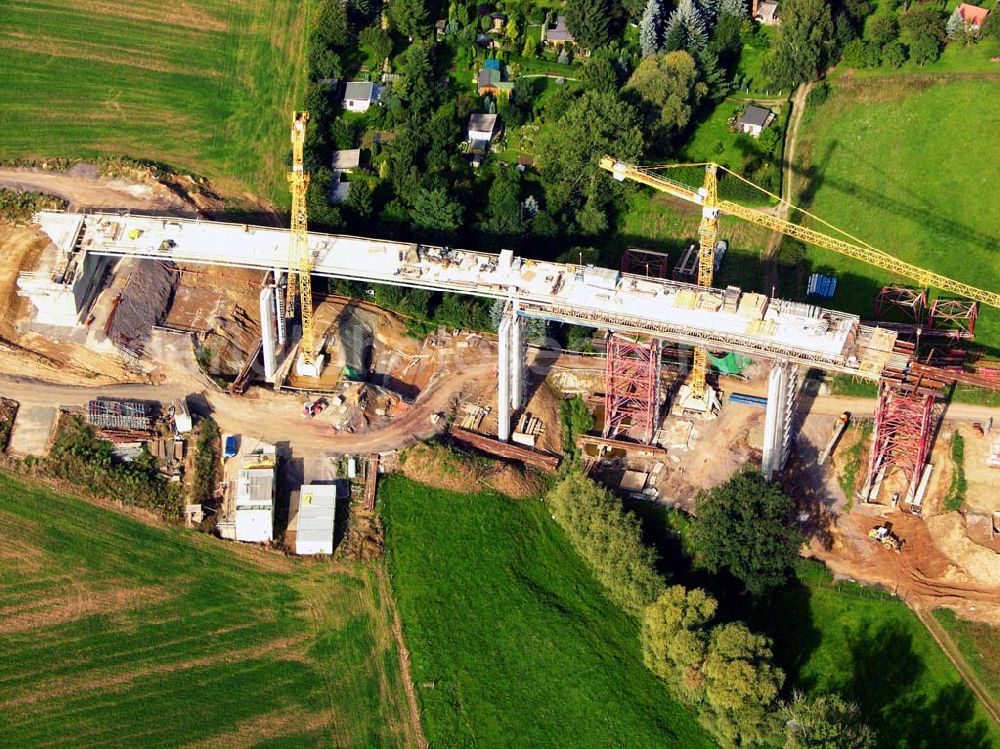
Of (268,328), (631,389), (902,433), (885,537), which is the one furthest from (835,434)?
(268,328)

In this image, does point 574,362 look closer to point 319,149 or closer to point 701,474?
point 701,474

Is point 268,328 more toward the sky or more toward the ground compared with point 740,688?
more toward the sky

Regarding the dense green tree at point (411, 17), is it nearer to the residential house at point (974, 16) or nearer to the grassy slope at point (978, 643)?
the residential house at point (974, 16)

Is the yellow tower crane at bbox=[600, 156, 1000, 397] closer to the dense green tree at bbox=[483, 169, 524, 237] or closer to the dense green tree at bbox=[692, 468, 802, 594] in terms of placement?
the dense green tree at bbox=[692, 468, 802, 594]

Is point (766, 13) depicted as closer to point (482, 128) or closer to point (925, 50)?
point (925, 50)

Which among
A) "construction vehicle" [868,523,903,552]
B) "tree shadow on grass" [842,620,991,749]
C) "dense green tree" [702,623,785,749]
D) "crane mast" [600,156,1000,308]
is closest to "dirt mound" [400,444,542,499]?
"dense green tree" [702,623,785,749]

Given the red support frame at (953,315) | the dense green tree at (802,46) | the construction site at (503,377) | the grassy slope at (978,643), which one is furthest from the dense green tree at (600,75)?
the grassy slope at (978,643)
